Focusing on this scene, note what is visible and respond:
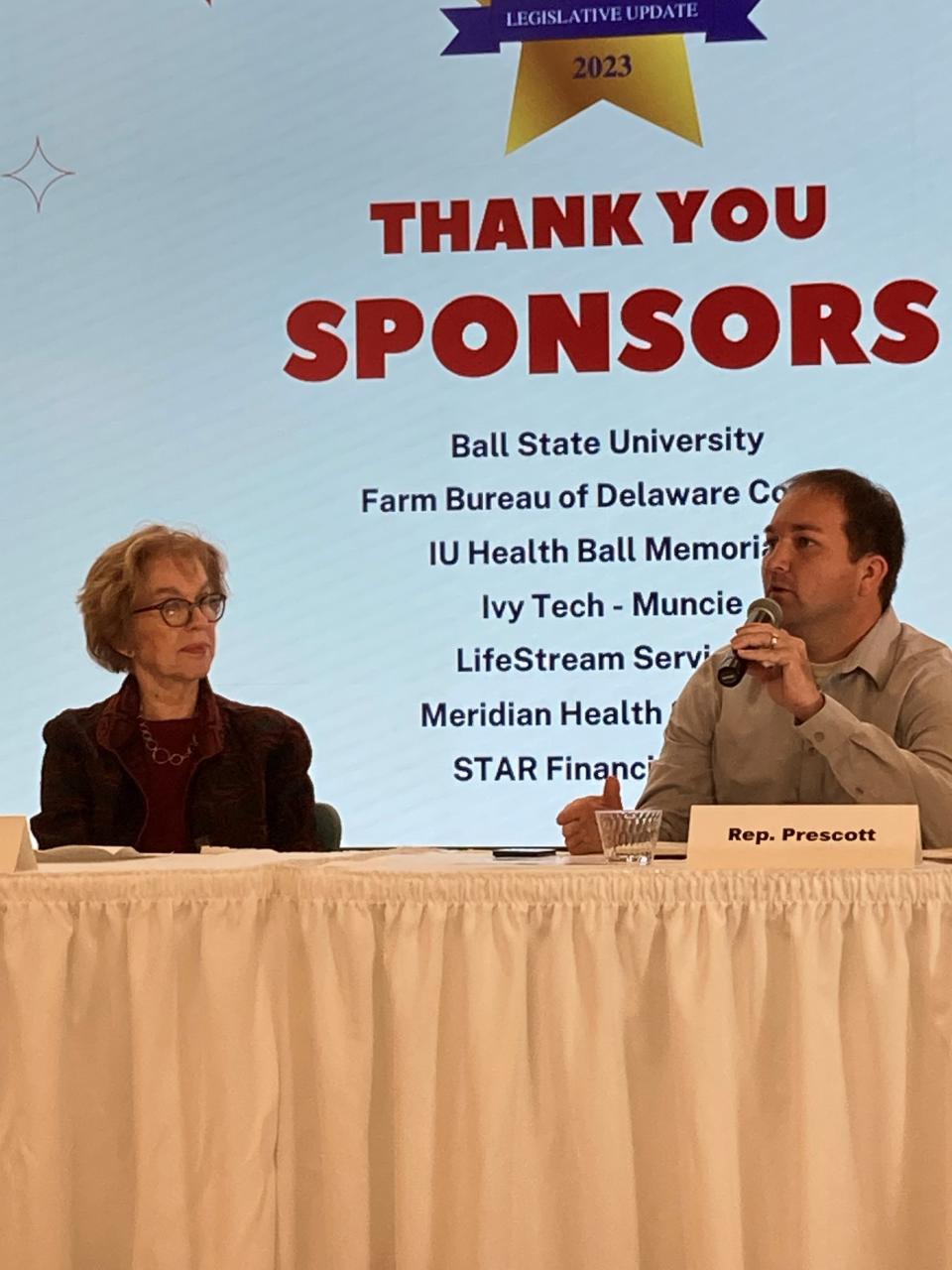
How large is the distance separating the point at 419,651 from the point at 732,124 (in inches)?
54.0

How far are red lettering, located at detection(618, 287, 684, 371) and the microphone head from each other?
123 cm

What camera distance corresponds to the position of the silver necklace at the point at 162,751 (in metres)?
2.92

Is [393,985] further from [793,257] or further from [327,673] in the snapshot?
[793,257]

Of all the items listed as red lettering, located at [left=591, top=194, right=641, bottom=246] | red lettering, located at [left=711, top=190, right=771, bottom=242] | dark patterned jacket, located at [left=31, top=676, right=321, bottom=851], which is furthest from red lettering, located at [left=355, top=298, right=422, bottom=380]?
dark patterned jacket, located at [left=31, top=676, right=321, bottom=851]

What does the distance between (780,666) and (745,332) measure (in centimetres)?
157

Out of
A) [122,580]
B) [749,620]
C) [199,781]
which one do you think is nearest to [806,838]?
[749,620]

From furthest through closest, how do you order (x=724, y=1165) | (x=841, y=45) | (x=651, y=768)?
1. (x=841, y=45)
2. (x=651, y=768)
3. (x=724, y=1165)

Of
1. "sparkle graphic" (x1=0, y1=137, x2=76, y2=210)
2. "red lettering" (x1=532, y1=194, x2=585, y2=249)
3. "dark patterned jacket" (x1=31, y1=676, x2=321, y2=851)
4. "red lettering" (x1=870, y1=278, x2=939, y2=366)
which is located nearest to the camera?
"dark patterned jacket" (x1=31, y1=676, x2=321, y2=851)

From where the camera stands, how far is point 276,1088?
1.81 meters

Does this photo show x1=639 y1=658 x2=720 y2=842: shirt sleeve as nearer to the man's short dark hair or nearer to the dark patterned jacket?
the man's short dark hair

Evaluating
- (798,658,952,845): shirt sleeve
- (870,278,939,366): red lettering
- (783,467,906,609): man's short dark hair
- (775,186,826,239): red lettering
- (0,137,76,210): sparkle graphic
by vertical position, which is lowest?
(798,658,952,845): shirt sleeve

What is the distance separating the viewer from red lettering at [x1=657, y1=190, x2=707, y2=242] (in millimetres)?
3768

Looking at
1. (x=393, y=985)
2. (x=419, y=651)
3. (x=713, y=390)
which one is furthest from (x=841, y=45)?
(x=393, y=985)

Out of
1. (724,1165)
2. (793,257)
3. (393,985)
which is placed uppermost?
(793,257)
